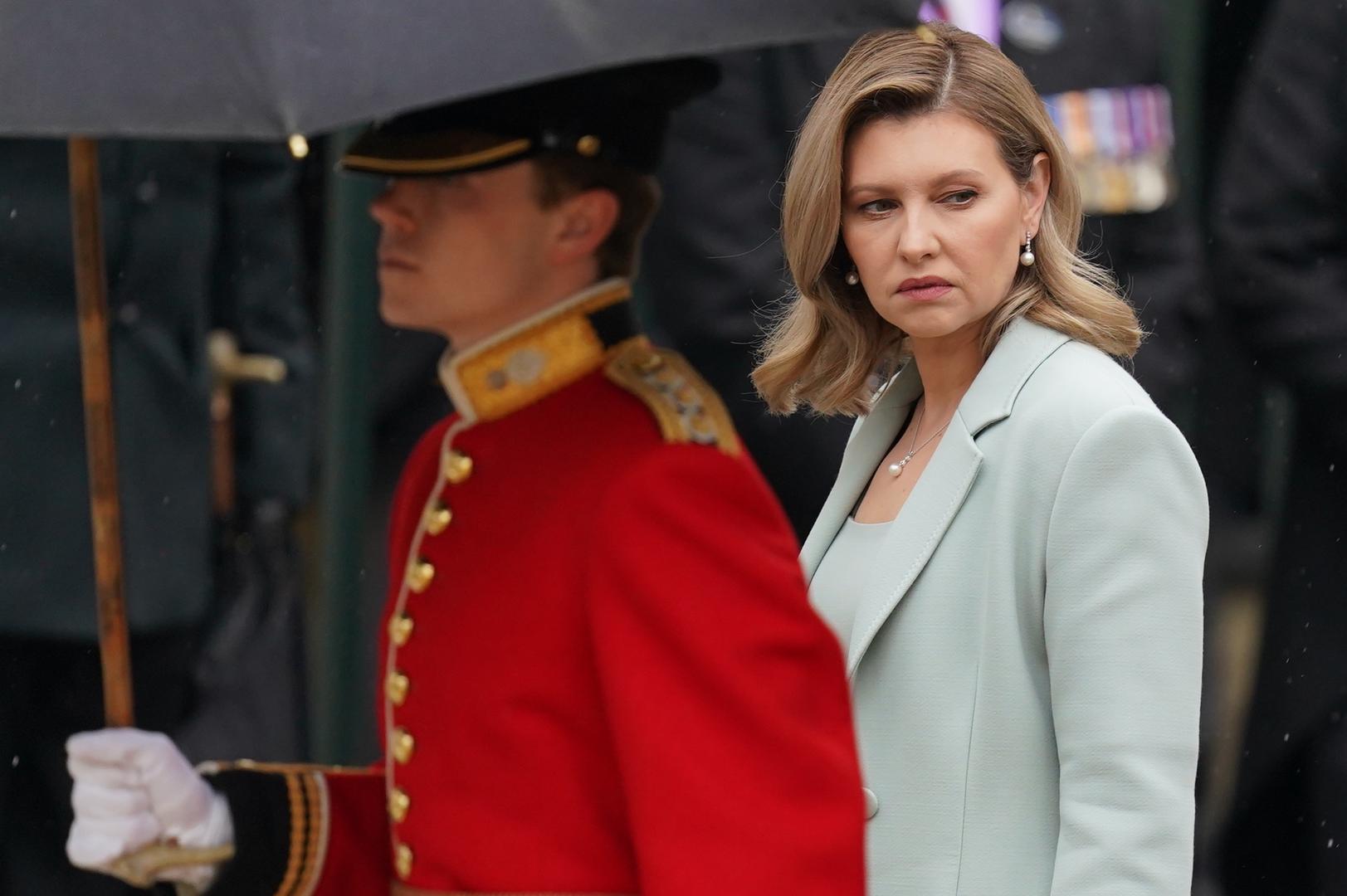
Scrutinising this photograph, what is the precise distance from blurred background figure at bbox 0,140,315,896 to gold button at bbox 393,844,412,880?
1.37 metres

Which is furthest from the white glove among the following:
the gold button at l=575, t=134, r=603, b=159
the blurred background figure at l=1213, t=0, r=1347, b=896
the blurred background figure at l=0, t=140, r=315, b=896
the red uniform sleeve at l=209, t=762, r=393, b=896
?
the blurred background figure at l=1213, t=0, r=1347, b=896

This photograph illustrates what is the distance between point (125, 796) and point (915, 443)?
1.02 m

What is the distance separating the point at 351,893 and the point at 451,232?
0.84 meters

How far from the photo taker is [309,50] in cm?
229

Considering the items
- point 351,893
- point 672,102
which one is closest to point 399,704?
point 351,893

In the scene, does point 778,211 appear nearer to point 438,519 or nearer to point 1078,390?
point 438,519

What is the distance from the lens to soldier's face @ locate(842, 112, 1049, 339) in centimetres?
269

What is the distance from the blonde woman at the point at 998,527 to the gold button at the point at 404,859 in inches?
21.9

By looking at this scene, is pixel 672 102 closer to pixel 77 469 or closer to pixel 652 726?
pixel 652 726

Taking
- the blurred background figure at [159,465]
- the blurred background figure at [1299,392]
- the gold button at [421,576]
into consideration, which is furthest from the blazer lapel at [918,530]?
the blurred background figure at [1299,392]

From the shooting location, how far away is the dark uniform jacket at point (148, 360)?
407 centimetres

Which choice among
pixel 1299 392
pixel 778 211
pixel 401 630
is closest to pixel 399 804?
pixel 401 630

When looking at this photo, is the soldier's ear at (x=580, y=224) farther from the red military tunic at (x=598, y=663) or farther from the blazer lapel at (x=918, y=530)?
the blazer lapel at (x=918, y=530)

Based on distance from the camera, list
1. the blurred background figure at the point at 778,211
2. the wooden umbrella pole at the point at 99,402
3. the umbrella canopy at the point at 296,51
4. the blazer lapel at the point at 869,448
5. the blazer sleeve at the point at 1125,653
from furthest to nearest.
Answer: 1. the blurred background figure at the point at 778,211
2. the blazer lapel at the point at 869,448
3. the wooden umbrella pole at the point at 99,402
4. the blazer sleeve at the point at 1125,653
5. the umbrella canopy at the point at 296,51
